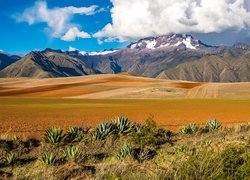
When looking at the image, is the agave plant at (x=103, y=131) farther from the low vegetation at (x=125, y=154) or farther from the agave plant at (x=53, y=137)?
the agave plant at (x=53, y=137)

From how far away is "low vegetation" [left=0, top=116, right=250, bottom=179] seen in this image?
912 cm

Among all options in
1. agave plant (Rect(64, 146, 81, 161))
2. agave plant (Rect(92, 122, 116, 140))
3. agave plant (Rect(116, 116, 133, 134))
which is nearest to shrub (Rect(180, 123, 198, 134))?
agave plant (Rect(116, 116, 133, 134))

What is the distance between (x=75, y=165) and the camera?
1430 centimetres

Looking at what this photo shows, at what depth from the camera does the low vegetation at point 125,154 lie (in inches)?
359

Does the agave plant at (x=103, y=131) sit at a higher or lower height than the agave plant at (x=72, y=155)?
higher

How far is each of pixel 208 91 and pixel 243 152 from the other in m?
100

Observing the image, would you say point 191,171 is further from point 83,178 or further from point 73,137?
point 73,137

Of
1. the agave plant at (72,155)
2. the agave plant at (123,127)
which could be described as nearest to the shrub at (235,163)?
the agave plant at (72,155)

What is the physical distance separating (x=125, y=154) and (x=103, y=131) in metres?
7.33

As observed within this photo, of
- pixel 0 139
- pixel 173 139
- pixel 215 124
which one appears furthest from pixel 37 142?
pixel 215 124

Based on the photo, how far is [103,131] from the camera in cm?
2448

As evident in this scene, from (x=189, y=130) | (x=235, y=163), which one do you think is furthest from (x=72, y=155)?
(x=189, y=130)

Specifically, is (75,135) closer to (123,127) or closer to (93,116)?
(123,127)

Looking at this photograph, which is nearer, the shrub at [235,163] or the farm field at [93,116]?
the shrub at [235,163]
